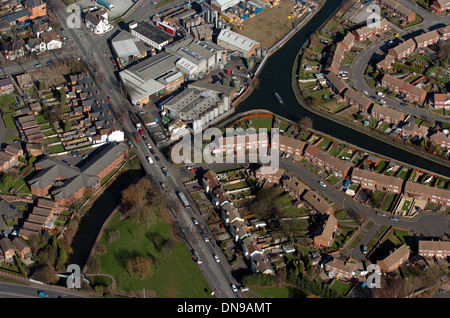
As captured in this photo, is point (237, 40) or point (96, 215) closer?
point (96, 215)

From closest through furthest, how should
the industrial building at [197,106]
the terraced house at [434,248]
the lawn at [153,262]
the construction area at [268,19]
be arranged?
the lawn at [153,262]
the terraced house at [434,248]
the industrial building at [197,106]
the construction area at [268,19]

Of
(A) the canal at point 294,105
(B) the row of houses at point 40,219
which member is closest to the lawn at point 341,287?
(A) the canal at point 294,105

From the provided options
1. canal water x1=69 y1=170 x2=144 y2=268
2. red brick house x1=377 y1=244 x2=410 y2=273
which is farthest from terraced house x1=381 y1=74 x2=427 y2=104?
canal water x1=69 y1=170 x2=144 y2=268

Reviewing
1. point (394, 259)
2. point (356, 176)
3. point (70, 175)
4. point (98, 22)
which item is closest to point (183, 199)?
point (70, 175)

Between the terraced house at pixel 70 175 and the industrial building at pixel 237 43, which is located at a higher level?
the industrial building at pixel 237 43

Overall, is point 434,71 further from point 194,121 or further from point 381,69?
point 194,121

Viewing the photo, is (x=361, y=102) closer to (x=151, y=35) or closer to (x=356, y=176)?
(x=356, y=176)

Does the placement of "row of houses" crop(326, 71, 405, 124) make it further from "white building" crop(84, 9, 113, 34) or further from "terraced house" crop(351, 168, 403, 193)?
"white building" crop(84, 9, 113, 34)

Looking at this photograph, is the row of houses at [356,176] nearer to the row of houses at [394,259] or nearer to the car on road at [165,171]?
the row of houses at [394,259]
